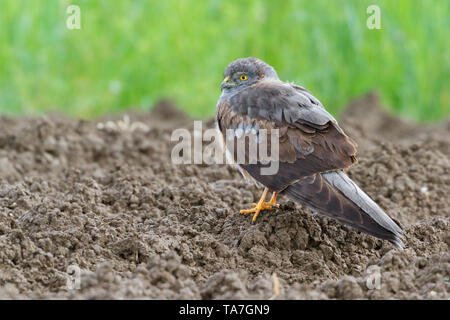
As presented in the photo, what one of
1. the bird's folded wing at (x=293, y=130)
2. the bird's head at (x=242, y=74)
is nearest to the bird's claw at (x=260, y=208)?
the bird's folded wing at (x=293, y=130)

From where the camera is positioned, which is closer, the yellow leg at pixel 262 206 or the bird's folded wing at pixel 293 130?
the bird's folded wing at pixel 293 130

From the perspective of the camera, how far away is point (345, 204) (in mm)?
3918

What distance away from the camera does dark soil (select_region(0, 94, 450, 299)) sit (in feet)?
11.3

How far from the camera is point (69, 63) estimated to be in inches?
356

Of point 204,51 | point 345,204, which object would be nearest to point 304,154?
point 345,204

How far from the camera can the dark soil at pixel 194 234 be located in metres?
3.43

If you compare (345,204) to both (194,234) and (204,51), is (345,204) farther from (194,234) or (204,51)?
(204,51)

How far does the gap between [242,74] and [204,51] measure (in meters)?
4.19

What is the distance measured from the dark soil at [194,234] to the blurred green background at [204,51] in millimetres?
2382

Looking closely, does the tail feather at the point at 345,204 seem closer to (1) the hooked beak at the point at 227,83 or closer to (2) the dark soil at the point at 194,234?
(2) the dark soil at the point at 194,234

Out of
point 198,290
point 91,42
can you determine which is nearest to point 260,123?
point 198,290

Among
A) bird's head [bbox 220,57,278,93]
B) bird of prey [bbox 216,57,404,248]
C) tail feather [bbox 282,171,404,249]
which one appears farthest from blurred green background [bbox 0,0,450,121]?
tail feather [bbox 282,171,404,249]

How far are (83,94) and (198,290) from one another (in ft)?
20.3

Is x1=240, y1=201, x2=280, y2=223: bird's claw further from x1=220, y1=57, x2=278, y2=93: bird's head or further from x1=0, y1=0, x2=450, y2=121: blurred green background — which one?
x1=0, y1=0, x2=450, y2=121: blurred green background
